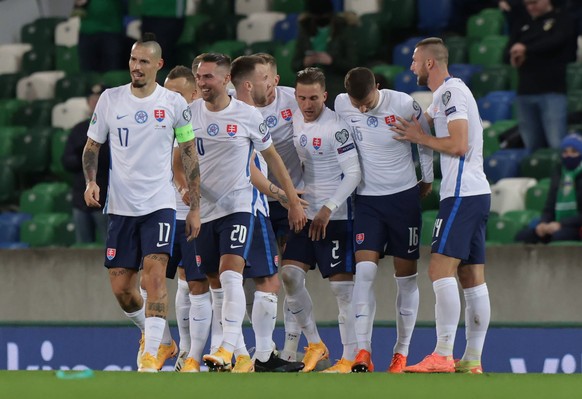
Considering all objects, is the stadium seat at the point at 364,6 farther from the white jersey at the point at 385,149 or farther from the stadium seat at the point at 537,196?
the white jersey at the point at 385,149

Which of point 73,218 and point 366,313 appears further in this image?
point 73,218

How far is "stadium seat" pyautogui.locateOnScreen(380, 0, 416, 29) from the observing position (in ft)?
53.0

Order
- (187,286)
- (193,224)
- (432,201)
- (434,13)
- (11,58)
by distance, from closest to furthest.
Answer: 1. (193,224)
2. (187,286)
3. (432,201)
4. (434,13)
5. (11,58)

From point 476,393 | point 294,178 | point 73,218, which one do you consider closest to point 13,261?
point 73,218

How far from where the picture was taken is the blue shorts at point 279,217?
10750mm

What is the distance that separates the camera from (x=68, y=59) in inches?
722

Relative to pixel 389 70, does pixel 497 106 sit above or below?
below

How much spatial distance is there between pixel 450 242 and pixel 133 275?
2.07 m

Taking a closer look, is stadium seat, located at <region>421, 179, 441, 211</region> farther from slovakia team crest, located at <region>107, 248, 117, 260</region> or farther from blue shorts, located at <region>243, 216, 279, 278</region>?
slovakia team crest, located at <region>107, 248, 117, 260</region>

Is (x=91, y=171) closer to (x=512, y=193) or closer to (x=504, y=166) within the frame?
(x=512, y=193)

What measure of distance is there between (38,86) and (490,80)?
19.3 ft

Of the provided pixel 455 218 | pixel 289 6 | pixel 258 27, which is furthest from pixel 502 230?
pixel 289 6

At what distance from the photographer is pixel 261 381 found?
798cm

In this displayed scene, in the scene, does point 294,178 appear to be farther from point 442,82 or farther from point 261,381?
point 261,381
